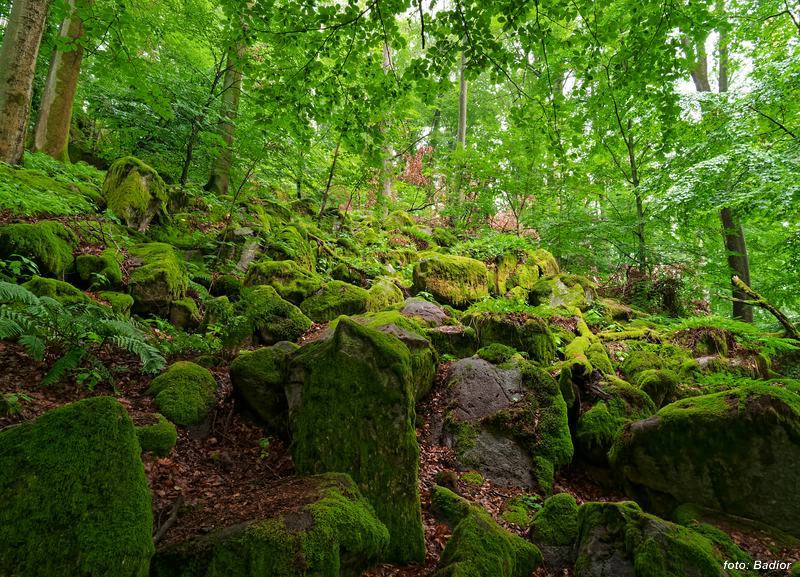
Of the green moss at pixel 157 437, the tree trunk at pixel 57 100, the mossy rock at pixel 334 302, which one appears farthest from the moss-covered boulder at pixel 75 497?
the tree trunk at pixel 57 100

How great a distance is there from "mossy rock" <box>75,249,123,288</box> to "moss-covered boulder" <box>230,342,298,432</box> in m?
2.61

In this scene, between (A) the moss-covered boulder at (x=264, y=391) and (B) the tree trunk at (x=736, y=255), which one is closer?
(A) the moss-covered boulder at (x=264, y=391)

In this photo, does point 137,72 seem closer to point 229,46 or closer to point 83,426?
point 229,46

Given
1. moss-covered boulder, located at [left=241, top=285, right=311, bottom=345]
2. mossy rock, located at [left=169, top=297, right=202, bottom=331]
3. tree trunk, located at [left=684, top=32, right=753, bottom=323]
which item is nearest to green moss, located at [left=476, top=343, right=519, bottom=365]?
moss-covered boulder, located at [left=241, top=285, right=311, bottom=345]

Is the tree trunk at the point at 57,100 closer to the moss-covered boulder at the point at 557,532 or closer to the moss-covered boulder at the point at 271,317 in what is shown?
the moss-covered boulder at the point at 271,317

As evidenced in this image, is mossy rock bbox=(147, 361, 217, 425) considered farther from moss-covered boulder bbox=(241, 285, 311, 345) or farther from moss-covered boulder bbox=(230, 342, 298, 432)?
moss-covered boulder bbox=(241, 285, 311, 345)

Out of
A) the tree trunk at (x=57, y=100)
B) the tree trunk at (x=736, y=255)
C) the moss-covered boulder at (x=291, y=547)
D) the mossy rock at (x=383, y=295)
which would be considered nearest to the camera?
the moss-covered boulder at (x=291, y=547)

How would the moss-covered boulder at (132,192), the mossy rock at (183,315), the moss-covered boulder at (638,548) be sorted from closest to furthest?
the moss-covered boulder at (638,548), the mossy rock at (183,315), the moss-covered boulder at (132,192)

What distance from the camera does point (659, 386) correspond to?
7320mm

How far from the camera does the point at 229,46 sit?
4.66 m

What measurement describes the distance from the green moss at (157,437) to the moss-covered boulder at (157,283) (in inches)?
107

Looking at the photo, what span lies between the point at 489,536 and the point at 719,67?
16902 mm

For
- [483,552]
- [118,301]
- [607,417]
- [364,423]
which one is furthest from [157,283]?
[607,417]

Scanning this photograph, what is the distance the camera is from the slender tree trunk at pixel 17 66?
6340 millimetres
